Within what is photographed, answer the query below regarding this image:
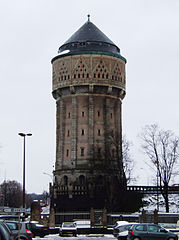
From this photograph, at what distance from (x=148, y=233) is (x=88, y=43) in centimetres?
5274

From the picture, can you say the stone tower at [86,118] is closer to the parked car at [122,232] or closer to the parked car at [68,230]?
the parked car at [68,230]

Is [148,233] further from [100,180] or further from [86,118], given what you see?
[86,118]

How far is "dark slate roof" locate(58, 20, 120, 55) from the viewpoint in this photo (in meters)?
78.8

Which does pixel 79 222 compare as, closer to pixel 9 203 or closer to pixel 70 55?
pixel 70 55

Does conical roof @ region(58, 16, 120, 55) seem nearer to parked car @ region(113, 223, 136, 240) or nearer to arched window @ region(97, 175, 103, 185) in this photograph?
arched window @ region(97, 175, 103, 185)

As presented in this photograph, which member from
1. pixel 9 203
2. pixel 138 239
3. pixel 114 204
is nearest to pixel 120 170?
pixel 114 204

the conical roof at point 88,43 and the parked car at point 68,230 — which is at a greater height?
the conical roof at point 88,43

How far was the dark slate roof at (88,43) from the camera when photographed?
259ft

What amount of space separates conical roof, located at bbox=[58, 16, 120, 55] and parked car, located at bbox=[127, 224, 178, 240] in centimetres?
5063

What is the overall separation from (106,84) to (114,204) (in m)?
19.3

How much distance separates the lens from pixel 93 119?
7725 centimetres

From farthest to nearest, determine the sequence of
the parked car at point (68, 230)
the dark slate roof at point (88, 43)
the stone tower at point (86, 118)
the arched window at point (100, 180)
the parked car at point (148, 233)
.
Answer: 1. the dark slate roof at point (88, 43)
2. the arched window at point (100, 180)
3. the stone tower at point (86, 118)
4. the parked car at point (68, 230)
5. the parked car at point (148, 233)

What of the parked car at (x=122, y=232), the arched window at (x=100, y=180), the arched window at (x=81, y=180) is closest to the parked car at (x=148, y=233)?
the parked car at (x=122, y=232)

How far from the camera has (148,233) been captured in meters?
29.7
